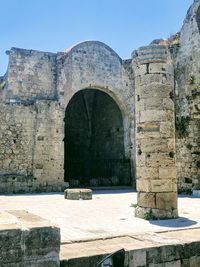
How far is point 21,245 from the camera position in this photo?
3.13 meters

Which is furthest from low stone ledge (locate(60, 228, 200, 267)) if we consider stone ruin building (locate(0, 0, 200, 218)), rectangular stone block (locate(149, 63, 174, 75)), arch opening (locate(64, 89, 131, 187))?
arch opening (locate(64, 89, 131, 187))

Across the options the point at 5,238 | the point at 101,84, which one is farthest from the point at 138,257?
the point at 101,84

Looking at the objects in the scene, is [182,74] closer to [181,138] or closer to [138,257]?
[181,138]

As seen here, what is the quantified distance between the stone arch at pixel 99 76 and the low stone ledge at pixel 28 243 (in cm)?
1039

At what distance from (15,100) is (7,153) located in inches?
84.9

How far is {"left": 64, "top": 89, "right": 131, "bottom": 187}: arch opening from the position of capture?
16.3m

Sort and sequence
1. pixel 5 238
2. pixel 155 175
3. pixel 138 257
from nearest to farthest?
pixel 5 238
pixel 138 257
pixel 155 175

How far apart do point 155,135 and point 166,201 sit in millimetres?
1393

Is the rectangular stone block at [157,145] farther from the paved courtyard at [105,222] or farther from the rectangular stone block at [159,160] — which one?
the paved courtyard at [105,222]

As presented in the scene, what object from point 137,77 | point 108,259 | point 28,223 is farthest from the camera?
point 137,77

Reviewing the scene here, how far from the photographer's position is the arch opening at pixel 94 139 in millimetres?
16312

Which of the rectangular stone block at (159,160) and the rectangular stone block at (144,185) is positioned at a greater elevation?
the rectangular stone block at (159,160)

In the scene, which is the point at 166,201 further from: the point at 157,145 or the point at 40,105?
the point at 40,105

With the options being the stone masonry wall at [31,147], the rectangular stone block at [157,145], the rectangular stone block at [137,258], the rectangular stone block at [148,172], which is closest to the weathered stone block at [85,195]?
the stone masonry wall at [31,147]
